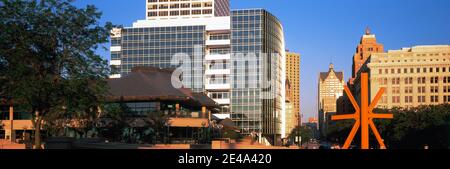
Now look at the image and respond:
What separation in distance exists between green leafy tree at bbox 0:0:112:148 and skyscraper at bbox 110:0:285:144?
94.2 meters

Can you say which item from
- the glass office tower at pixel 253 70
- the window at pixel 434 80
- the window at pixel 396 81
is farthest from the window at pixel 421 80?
the glass office tower at pixel 253 70

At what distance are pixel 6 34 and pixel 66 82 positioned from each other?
186 inches

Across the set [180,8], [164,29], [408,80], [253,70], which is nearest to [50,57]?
[253,70]

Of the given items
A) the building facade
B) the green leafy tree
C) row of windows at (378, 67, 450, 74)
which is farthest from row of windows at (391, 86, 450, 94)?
the green leafy tree

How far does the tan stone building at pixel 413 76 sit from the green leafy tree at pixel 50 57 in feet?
479

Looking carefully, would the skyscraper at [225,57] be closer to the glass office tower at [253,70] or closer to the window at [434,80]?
the glass office tower at [253,70]

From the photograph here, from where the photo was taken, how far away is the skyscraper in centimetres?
13688

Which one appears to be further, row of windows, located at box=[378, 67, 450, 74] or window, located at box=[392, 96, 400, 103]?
window, located at box=[392, 96, 400, 103]

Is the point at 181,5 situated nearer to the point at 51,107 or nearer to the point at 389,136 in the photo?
the point at 389,136

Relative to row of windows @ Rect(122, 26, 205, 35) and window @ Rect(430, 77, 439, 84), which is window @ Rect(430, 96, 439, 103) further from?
row of windows @ Rect(122, 26, 205, 35)

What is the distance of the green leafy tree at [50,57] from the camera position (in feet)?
114

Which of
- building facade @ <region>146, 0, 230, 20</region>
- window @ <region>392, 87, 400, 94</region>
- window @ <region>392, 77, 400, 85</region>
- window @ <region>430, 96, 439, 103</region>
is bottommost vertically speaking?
window @ <region>430, 96, 439, 103</region>

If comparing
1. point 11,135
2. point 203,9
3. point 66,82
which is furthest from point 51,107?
point 203,9

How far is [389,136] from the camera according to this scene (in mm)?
124125
